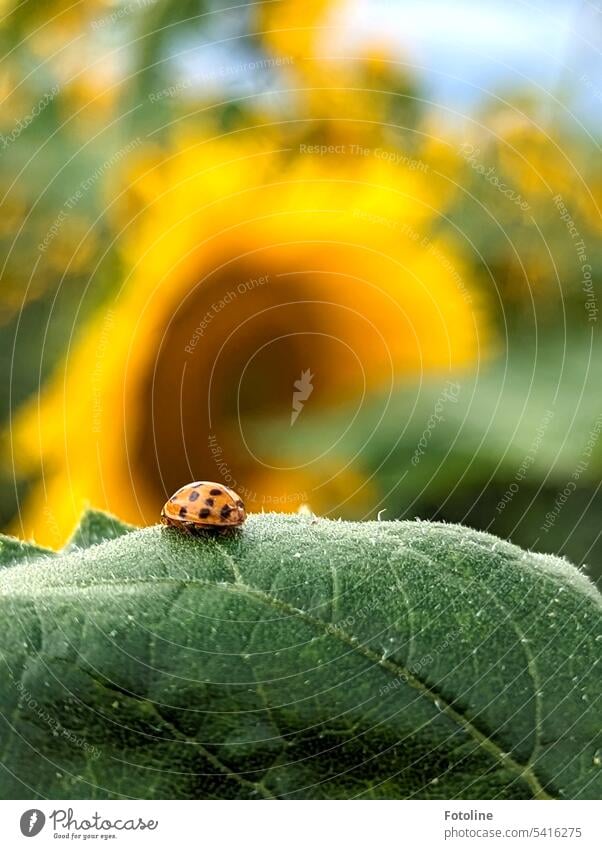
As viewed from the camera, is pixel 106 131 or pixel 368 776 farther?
pixel 106 131

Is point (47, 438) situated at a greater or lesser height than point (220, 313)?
lesser

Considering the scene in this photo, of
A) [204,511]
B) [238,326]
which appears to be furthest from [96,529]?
[238,326]

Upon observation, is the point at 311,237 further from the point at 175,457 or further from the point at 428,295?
the point at 175,457

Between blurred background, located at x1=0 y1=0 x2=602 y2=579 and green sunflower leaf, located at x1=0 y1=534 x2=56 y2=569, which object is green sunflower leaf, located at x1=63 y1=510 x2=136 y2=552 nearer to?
green sunflower leaf, located at x1=0 y1=534 x2=56 y2=569
